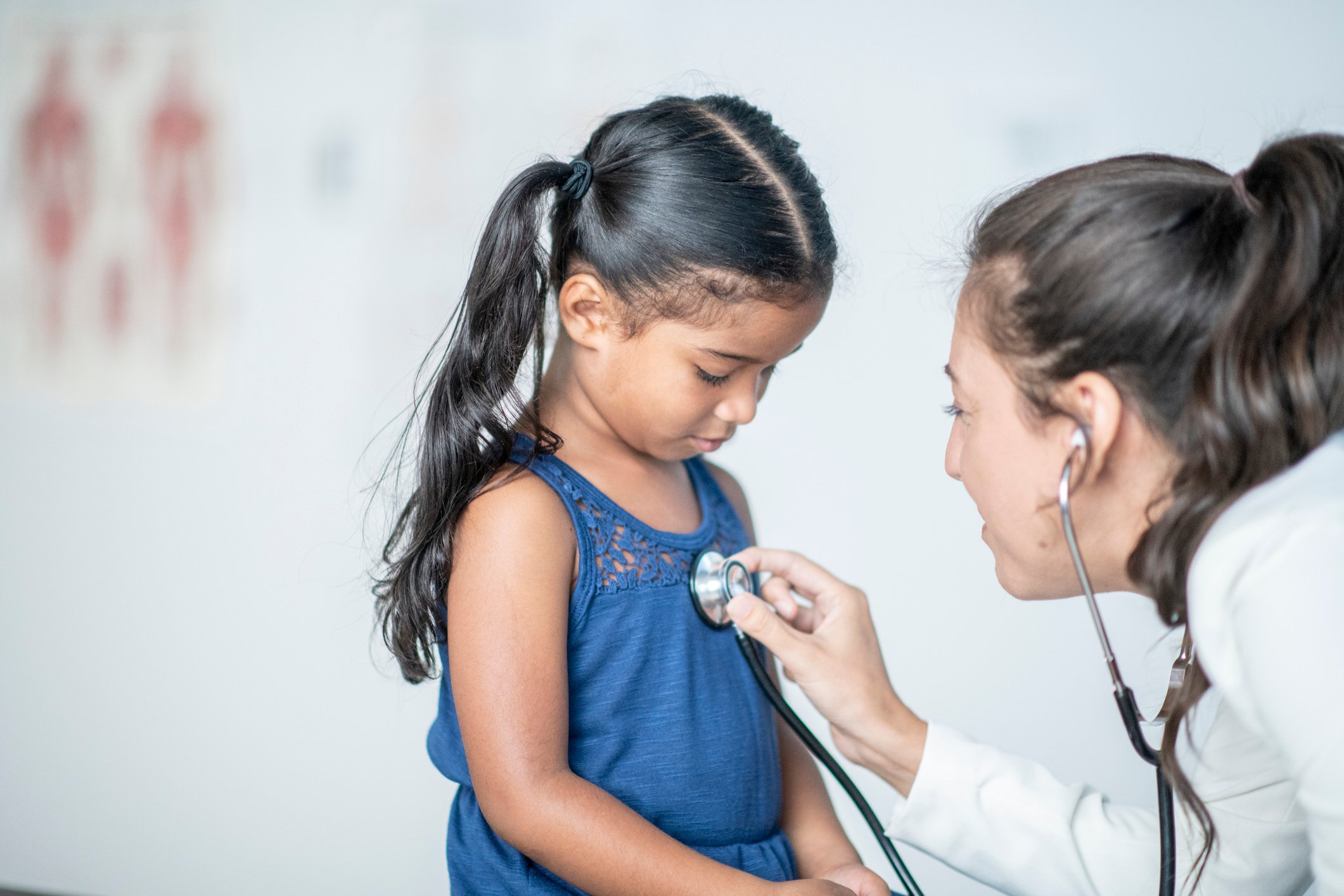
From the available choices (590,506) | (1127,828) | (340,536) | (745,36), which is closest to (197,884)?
A: (340,536)

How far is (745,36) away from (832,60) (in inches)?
6.1

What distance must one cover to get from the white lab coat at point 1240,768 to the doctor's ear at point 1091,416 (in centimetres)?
11

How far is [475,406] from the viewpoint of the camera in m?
1.05

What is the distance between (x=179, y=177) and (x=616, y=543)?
1.47m

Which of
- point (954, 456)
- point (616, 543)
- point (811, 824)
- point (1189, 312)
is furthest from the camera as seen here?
point (811, 824)

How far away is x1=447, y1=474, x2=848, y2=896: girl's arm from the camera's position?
95 centimetres

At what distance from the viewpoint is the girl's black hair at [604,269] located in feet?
3.43

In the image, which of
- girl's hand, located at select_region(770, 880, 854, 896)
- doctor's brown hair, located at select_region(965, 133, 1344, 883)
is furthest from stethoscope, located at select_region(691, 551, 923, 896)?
doctor's brown hair, located at select_region(965, 133, 1344, 883)

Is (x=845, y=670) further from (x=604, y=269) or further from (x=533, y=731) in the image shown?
(x=604, y=269)

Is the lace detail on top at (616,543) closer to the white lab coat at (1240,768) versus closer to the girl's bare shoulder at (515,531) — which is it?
the girl's bare shoulder at (515,531)

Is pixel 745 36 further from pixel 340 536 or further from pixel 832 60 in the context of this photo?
pixel 340 536

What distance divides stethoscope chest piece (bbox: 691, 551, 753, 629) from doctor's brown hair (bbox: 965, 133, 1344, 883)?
1.23 ft

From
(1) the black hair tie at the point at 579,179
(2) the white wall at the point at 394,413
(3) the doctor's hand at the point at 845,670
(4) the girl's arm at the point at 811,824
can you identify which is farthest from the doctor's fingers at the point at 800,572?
(2) the white wall at the point at 394,413

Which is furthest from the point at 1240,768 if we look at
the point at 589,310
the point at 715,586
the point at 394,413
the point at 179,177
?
the point at 179,177
